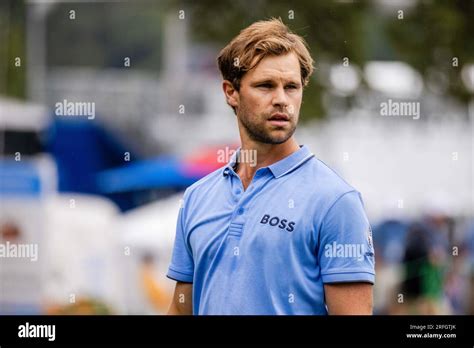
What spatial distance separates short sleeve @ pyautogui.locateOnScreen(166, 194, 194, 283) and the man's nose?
19.7 inches

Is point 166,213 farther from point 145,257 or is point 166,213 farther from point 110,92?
point 110,92

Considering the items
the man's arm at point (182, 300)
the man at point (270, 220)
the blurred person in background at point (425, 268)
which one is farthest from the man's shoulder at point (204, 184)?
the blurred person in background at point (425, 268)

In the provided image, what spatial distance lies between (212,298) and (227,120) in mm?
10553

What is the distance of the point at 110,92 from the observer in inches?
540

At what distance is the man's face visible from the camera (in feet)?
13.8

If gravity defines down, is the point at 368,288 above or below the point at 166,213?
below

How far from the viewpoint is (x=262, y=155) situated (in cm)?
430

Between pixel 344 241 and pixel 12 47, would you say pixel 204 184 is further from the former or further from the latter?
pixel 12 47

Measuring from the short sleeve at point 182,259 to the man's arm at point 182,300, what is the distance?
4cm

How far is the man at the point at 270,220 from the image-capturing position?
3.99 meters
